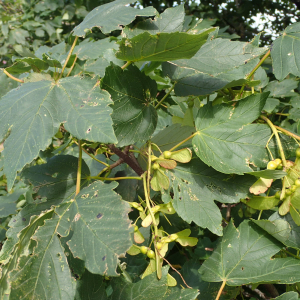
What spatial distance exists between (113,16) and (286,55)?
0.60 meters

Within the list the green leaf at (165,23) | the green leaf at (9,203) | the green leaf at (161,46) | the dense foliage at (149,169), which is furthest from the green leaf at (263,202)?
the green leaf at (9,203)

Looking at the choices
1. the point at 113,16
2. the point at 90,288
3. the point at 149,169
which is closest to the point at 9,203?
the point at 90,288

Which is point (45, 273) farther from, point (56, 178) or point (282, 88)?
point (282, 88)

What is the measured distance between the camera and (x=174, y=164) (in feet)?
2.59

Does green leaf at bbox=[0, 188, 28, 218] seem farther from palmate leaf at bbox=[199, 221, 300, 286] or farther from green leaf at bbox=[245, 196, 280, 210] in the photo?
green leaf at bbox=[245, 196, 280, 210]

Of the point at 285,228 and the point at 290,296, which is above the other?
the point at 285,228

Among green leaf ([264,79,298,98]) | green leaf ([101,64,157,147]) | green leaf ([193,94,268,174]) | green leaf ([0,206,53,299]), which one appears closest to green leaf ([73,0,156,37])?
green leaf ([101,64,157,147])

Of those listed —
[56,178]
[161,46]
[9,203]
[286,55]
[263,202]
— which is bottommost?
[9,203]

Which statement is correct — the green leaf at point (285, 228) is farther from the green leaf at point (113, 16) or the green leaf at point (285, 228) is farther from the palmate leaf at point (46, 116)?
the green leaf at point (113, 16)

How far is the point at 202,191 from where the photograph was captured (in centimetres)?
83

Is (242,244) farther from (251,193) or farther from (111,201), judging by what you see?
(111,201)

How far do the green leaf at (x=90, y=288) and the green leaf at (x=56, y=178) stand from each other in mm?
261

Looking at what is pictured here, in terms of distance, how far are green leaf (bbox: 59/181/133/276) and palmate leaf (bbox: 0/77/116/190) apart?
0.55ft

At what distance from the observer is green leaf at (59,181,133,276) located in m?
0.62
